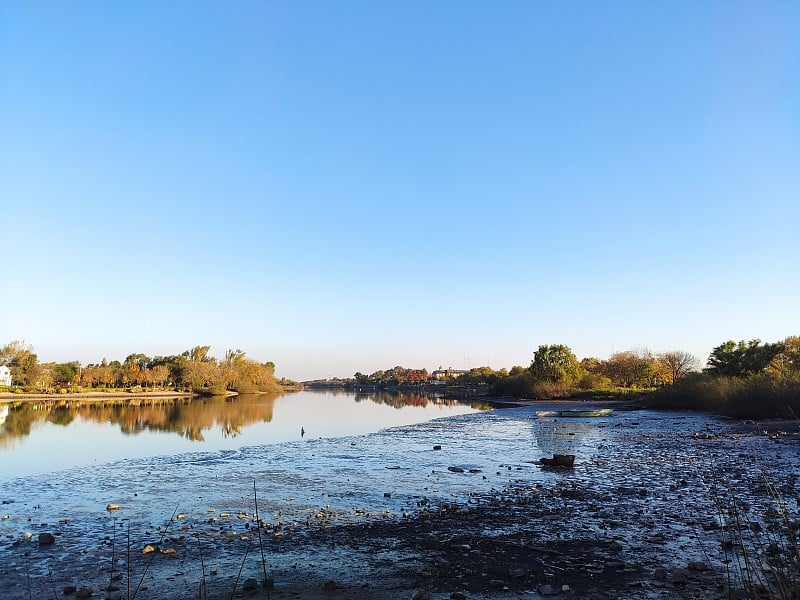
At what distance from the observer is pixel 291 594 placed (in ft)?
23.8

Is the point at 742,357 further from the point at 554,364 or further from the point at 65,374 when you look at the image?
the point at 65,374

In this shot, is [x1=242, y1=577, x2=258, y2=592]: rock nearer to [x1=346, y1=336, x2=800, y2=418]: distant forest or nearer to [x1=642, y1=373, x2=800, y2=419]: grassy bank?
[x1=346, y1=336, x2=800, y2=418]: distant forest

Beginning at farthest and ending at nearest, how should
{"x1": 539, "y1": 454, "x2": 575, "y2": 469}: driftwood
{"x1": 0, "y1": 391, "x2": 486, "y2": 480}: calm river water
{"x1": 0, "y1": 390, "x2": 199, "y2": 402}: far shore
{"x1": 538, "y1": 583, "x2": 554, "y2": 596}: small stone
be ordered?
{"x1": 0, "y1": 390, "x2": 199, "y2": 402}: far shore, {"x1": 0, "y1": 391, "x2": 486, "y2": 480}: calm river water, {"x1": 539, "y1": 454, "x2": 575, "y2": 469}: driftwood, {"x1": 538, "y1": 583, "x2": 554, "y2": 596}: small stone

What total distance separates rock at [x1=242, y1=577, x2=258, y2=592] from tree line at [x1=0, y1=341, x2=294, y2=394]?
11290 cm

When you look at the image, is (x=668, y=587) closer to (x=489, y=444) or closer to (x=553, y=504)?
(x=553, y=504)

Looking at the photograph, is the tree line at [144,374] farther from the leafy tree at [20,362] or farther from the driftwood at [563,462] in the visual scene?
the driftwood at [563,462]

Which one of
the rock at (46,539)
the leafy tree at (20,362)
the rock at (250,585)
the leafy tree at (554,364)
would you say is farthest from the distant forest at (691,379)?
the leafy tree at (20,362)

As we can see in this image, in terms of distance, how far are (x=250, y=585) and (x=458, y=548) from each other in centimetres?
355

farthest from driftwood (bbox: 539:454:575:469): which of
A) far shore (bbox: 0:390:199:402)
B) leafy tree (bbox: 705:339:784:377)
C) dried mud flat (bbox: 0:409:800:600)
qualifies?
far shore (bbox: 0:390:199:402)

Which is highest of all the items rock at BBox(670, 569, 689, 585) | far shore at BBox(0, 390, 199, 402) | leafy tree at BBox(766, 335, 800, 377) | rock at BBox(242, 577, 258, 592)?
leafy tree at BBox(766, 335, 800, 377)

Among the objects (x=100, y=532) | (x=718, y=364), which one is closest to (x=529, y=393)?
(x=718, y=364)

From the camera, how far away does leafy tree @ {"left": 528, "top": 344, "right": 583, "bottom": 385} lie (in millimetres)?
90500

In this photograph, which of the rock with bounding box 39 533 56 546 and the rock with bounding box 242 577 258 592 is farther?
the rock with bounding box 39 533 56 546

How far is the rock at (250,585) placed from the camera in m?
7.39
